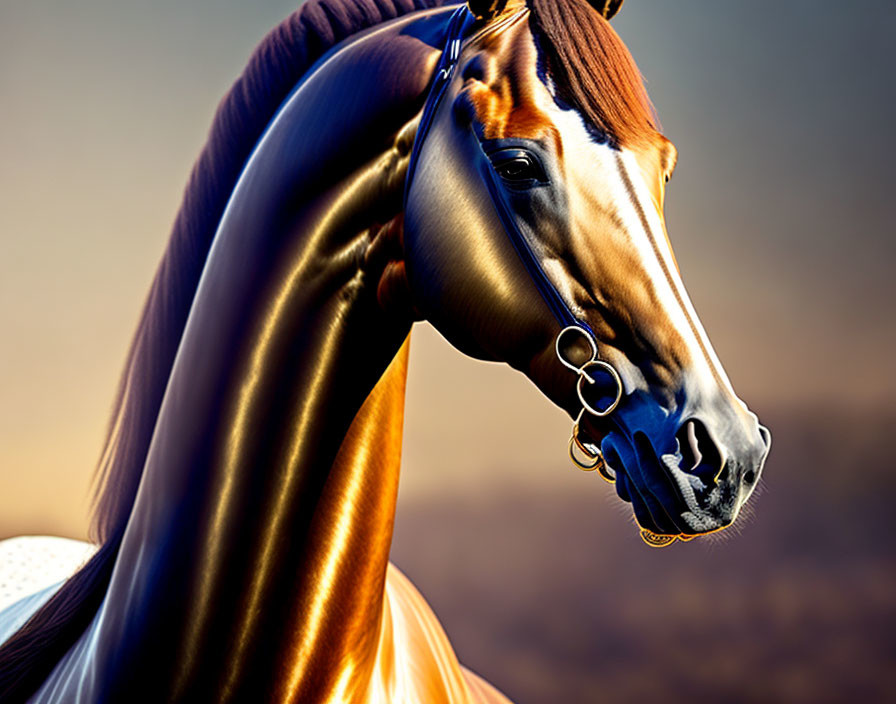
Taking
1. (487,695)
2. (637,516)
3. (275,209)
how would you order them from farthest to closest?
1. (487,695)
2. (275,209)
3. (637,516)

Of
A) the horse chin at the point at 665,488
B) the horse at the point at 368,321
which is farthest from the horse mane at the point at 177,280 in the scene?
the horse chin at the point at 665,488

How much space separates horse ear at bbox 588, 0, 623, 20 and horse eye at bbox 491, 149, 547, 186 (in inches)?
7.5

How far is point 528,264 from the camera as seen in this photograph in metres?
0.51

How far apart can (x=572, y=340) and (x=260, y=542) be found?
0.24 m

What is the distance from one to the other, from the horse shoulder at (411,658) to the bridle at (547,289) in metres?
0.25

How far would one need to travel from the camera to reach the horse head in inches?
17.8

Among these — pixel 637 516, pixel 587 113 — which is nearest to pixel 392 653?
pixel 637 516

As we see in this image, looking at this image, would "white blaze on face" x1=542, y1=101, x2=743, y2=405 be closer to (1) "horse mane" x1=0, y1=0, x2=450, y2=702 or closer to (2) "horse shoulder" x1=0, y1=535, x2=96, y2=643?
(1) "horse mane" x1=0, y1=0, x2=450, y2=702

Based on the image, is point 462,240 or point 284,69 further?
point 284,69

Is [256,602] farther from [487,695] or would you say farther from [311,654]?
[487,695]

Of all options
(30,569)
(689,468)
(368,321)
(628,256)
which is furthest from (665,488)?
(30,569)

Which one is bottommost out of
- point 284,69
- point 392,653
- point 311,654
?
point 392,653

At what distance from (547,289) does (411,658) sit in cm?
40

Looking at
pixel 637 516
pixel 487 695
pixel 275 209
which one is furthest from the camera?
pixel 487 695
